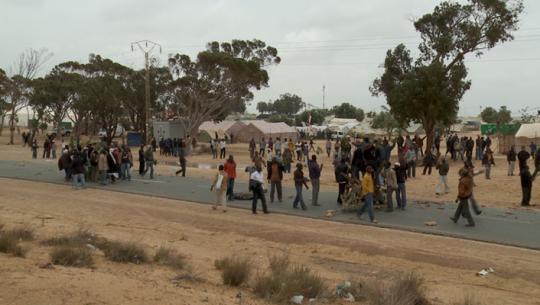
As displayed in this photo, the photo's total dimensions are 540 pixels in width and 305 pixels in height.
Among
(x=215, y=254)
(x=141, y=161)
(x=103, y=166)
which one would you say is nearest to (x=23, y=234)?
(x=215, y=254)

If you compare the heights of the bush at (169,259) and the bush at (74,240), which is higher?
the bush at (74,240)

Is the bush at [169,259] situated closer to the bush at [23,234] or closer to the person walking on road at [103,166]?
the bush at [23,234]

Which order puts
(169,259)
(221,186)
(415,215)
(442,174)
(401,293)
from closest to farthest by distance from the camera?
(401,293) → (169,259) → (415,215) → (221,186) → (442,174)

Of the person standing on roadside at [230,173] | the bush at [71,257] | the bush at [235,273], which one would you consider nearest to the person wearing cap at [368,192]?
the person standing on roadside at [230,173]

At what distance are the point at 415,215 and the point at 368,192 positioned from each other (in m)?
1.75

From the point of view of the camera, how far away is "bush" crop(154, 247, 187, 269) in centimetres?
921

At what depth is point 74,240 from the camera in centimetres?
1025

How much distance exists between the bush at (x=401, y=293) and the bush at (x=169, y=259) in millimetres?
3366

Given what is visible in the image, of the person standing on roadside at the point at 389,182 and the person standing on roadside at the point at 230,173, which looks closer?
the person standing on roadside at the point at 389,182

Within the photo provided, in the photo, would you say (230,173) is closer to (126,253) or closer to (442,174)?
(442,174)

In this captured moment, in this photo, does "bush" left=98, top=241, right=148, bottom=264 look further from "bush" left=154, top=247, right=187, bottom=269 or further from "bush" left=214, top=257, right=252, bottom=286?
"bush" left=214, top=257, right=252, bottom=286

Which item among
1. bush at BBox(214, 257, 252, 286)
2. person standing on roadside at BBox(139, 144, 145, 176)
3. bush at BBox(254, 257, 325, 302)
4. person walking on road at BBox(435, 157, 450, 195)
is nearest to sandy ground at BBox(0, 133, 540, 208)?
person walking on road at BBox(435, 157, 450, 195)

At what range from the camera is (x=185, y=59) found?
4875 cm

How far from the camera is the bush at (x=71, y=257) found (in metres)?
8.46
